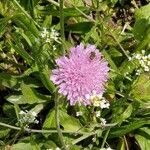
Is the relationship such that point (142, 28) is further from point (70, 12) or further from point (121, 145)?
point (121, 145)

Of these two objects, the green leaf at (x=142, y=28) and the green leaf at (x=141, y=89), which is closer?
the green leaf at (x=141, y=89)

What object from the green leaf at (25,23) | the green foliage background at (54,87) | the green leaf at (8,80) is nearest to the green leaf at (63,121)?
the green foliage background at (54,87)

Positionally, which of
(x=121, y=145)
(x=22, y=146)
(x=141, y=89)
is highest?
(x=141, y=89)

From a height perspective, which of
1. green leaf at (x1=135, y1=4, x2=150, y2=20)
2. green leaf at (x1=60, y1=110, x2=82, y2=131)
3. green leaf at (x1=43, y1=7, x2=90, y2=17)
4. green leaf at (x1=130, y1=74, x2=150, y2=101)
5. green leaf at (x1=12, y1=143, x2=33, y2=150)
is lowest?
green leaf at (x1=12, y1=143, x2=33, y2=150)

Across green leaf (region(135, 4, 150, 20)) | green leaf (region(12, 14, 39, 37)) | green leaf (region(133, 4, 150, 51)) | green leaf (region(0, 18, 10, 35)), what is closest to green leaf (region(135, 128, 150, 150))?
green leaf (region(133, 4, 150, 51))

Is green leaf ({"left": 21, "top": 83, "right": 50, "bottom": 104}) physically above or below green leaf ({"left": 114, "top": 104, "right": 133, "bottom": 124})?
above

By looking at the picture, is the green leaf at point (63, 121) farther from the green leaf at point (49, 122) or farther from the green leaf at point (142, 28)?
the green leaf at point (142, 28)

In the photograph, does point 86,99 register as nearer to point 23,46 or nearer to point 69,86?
point 69,86

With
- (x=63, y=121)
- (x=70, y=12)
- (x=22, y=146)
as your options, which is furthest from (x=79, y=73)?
(x=70, y=12)

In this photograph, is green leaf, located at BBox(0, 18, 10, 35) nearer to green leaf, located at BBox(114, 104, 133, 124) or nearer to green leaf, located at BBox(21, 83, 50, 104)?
green leaf, located at BBox(21, 83, 50, 104)

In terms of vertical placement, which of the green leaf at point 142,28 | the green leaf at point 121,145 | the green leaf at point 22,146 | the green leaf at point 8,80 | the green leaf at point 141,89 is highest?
the green leaf at point 142,28
